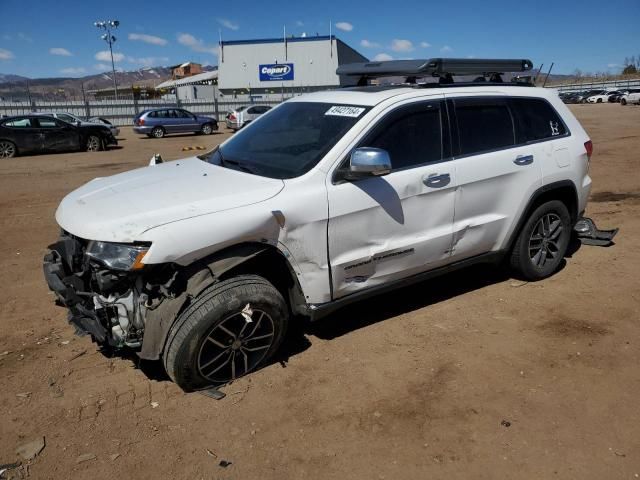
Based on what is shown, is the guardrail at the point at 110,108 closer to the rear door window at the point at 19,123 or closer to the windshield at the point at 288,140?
the rear door window at the point at 19,123

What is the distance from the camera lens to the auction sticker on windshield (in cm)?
378

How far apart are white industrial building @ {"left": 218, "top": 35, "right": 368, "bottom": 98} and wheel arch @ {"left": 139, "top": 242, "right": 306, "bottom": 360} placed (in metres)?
48.8

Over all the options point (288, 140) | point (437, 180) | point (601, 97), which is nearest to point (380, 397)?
point (437, 180)

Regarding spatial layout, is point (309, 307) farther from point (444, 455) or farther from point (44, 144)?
point (44, 144)

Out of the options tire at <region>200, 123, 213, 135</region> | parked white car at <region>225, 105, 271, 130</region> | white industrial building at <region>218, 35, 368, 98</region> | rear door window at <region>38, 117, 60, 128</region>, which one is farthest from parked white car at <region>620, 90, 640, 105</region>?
rear door window at <region>38, 117, 60, 128</region>

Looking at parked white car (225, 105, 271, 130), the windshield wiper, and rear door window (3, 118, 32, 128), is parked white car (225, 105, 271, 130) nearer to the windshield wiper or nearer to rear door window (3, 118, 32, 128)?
rear door window (3, 118, 32, 128)

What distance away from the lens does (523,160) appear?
445 cm

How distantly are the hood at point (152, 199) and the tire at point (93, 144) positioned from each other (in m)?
15.8

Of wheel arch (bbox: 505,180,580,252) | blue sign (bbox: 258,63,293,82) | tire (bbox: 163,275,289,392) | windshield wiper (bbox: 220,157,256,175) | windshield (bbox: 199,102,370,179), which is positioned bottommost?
tire (bbox: 163,275,289,392)

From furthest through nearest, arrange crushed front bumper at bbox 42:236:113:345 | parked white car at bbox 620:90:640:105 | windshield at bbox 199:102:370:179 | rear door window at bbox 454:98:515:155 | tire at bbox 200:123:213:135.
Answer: parked white car at bbox 620:90:640:105
tire at bbox 200:123:213:135
rear door window at bbox 454:98:515:155
windshield at bbox 199:102:370:179
crushed front bumper at bbox 42:236:113:345

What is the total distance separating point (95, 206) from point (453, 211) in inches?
103

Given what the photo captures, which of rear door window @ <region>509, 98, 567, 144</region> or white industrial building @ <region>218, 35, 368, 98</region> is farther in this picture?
white industrial building @ <region>218, 35, 368, 98</region>

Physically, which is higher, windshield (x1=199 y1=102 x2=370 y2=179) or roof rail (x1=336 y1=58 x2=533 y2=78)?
roof rail (x1=336 y1=58 x2=533 y2=78)

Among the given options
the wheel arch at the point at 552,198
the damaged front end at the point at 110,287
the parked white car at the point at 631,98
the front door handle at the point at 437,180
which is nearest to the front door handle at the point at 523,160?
the wheel arch at the point at 552,198
